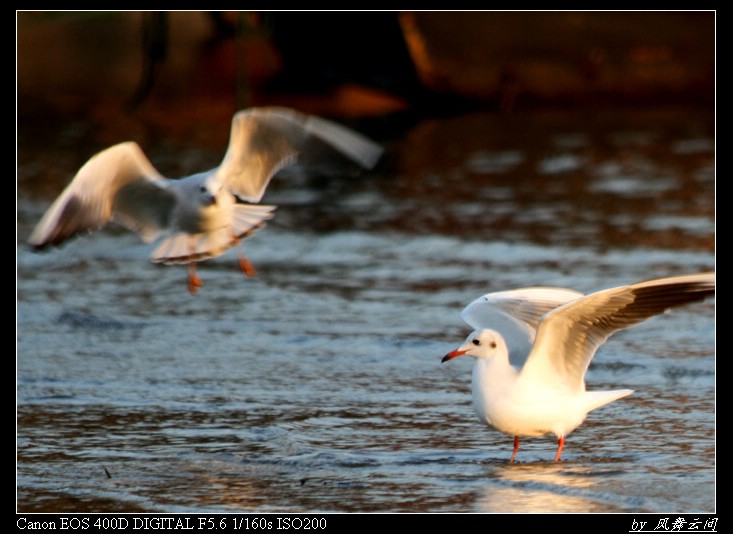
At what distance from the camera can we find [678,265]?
1098 cm

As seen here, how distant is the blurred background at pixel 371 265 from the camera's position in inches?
259

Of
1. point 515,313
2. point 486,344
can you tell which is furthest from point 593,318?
point 515,313

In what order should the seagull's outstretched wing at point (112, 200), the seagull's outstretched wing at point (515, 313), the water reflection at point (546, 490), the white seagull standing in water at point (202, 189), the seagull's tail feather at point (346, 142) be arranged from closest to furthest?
1. the water reflection at point (546, 490)
2. the seagull's outstretched wing at point (515, 313)
3. the seagull's outstretched wing at point (112, 200)
4. the white seagull standing in water at point (202, 189)
5. the seagull's tail feather at point (346, 142)

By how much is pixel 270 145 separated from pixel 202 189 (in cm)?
46

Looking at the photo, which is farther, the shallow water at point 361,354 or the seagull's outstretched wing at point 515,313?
the seagull's outstretched wing at point 515,313

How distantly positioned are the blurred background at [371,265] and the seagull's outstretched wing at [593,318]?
1.34ft

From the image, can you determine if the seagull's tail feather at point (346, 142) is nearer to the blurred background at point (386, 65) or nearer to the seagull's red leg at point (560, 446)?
the seagull's red leg at point (560, 446)

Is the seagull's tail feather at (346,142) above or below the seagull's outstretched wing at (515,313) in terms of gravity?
above

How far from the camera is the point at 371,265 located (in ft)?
38.2

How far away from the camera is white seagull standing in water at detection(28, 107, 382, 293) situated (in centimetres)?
786

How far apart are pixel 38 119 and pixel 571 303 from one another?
633 inches

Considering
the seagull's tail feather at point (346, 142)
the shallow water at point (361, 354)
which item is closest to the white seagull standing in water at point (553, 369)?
the shallow water at point (361, 354)

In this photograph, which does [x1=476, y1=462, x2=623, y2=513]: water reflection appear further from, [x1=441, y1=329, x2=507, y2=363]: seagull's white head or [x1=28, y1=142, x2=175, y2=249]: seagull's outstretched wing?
[x1=28, y1=142, x2=175, y2=249]: seagull's outstretched wing

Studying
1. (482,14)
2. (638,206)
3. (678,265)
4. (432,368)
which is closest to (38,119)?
(482,14)
